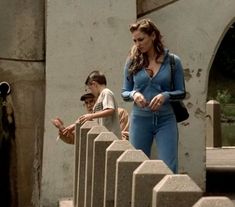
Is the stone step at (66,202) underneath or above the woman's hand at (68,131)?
underneath

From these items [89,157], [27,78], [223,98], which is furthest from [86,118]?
[223,98]

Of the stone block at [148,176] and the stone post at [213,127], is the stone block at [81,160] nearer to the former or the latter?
the stone block at [148,176]

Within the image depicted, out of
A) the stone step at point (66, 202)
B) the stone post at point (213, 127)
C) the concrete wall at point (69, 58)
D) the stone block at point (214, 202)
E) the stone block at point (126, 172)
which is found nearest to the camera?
the stone block at point (214, 202)

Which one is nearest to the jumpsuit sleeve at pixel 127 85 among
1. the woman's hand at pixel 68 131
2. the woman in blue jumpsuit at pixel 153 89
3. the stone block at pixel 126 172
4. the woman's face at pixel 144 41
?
the woman in blue jumpsuit at pixel 153 89

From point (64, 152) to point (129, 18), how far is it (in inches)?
62.2

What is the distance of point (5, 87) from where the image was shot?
8984 millimetres

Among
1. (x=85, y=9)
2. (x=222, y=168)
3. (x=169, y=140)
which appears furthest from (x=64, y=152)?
(x=222, y=168)

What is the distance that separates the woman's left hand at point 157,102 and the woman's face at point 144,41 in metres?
0.42

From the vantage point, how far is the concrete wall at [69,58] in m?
8.81

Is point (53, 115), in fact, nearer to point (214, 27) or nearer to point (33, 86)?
point (33, 86)

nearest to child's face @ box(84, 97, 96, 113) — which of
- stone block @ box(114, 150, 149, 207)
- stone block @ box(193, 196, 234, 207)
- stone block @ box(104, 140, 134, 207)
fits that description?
stone block @ box(104, 140, 134, 207)

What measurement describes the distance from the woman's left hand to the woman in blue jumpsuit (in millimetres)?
120

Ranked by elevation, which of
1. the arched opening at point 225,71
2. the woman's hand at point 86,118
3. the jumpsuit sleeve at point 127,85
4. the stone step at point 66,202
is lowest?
the stone step at point 66,202

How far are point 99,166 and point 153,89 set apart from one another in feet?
2.41
